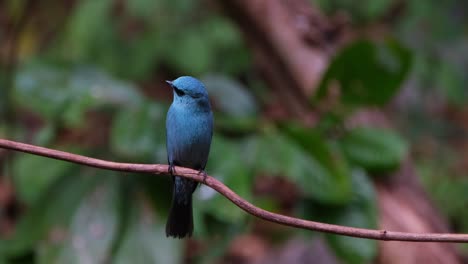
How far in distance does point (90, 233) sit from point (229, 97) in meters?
1.16

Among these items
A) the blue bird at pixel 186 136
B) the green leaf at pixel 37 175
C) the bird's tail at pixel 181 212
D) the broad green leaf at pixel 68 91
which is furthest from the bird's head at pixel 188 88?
the green leaf at pixel 37 175

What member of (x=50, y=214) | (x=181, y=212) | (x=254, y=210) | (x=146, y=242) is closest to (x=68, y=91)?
(x=50, y=214)

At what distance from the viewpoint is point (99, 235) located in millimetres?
3842

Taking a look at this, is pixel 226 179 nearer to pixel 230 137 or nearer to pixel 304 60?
pixel 230 137

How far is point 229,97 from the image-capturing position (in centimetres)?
428

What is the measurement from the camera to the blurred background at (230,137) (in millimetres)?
3752

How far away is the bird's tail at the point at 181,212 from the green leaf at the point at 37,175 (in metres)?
1.41

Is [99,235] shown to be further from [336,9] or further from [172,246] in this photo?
[336,9]

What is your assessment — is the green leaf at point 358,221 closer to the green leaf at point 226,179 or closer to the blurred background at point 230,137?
the blurred background at point 230,137

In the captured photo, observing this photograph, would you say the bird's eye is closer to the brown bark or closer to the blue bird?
the blue bird

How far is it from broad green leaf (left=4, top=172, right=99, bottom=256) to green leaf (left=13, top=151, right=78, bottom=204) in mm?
58

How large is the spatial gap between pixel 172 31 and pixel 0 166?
2.00 meters

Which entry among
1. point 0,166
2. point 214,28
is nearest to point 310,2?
point 214,28

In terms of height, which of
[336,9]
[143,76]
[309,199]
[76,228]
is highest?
[336,9]
